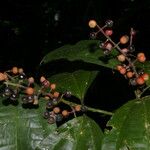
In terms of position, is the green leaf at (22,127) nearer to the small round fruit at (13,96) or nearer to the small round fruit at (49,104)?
the small round fruit at (49,104)

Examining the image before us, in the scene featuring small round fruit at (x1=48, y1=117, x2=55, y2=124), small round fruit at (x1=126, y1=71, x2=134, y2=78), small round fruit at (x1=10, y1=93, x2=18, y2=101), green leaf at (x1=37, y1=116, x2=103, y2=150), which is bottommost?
green leaf at (x1=37, y1=116, x2=103, y2=150)

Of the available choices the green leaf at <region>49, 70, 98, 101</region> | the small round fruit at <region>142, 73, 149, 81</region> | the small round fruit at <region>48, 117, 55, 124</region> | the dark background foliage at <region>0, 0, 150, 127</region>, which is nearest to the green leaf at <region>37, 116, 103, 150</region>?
the small round fruit at <region>48, 117, 55, 124</region>

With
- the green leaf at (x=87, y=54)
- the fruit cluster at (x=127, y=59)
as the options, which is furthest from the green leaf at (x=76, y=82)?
the fruit cluster at (x=127, y=59)

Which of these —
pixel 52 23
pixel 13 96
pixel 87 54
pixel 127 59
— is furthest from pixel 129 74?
pixel 52 23

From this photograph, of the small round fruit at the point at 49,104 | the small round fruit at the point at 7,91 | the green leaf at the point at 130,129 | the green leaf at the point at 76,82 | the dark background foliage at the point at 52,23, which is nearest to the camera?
the green leaf at the point at 130,129

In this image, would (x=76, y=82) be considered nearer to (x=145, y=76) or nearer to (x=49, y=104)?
(x=49, y=104)

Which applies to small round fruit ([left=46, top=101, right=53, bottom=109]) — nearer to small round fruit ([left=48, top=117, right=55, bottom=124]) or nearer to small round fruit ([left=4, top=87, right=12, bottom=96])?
small round fruit ([left=48, top=117, right=55, bottom=124])

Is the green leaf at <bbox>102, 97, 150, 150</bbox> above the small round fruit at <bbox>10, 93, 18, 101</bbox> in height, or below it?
below
